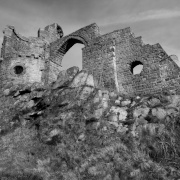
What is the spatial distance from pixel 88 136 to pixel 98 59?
559 centimetres

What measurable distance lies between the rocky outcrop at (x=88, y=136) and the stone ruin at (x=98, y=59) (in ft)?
5.28

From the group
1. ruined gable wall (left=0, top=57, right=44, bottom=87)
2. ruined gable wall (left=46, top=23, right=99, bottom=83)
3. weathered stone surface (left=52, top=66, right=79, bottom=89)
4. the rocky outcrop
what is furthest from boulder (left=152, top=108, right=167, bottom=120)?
ruined gable wall (left=0, top=57, right=44, bottom=87)

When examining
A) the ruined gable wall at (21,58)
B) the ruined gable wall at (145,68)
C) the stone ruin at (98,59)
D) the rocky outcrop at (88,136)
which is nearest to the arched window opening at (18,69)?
the stone ruin at (98,59)

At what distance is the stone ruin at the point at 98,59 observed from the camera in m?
9.63

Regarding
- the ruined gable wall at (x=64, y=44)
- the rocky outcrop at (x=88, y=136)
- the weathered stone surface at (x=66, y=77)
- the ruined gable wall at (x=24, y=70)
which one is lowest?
the rocky outcrop at (x=88, y=136)

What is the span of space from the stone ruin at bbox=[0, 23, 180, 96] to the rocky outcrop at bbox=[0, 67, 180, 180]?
161 centimetres

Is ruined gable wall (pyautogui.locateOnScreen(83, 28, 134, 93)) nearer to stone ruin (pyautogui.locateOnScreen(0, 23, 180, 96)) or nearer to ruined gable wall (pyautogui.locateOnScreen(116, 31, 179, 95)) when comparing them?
stone ruin (pyautogui.locateOnScreen(0, 23, 180, 96))

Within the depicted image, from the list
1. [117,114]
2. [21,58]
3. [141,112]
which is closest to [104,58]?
[117,114]

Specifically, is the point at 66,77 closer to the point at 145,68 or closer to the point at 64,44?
the point at 145,68

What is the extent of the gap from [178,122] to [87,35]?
25.8 feet

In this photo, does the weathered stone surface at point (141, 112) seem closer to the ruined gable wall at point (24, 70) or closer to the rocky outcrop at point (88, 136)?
the rocky outcrop at point (88, 136)

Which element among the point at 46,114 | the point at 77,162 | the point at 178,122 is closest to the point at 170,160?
the point at 178,122

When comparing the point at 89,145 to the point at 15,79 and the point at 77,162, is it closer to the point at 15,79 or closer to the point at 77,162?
the point at 77,162

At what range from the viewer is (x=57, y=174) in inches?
230
